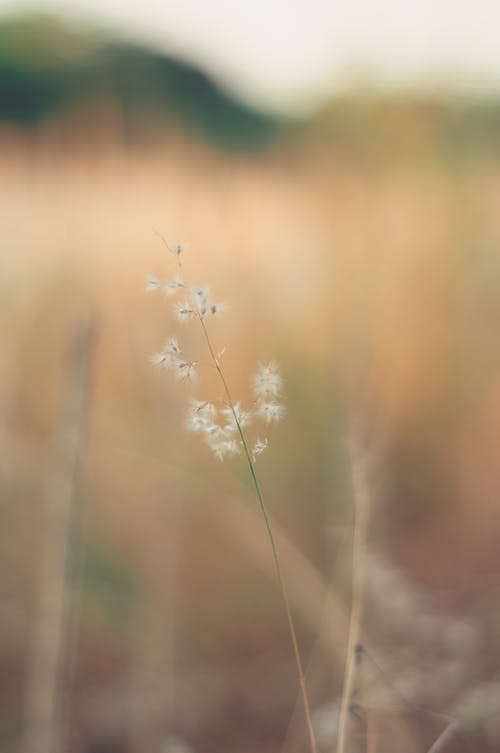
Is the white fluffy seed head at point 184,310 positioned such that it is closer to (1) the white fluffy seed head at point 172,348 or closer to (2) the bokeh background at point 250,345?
(1) the white fluffy seed head at point 172,348

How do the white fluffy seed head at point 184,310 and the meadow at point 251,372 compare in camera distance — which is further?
the meadow at point 251,372

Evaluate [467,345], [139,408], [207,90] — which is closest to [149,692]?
[139,408]

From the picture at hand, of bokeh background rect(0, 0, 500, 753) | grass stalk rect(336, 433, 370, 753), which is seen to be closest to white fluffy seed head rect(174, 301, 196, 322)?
grass stalk rect(336, 433, 370, 753)

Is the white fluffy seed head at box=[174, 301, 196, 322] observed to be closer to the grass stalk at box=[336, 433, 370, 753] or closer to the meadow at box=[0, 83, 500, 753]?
the grass stalk at box=[336, 433, 370, 753]

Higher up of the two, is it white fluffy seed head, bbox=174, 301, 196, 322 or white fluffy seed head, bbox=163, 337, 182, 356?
white fluffy seed head, bbox=174, 301, 196, 322

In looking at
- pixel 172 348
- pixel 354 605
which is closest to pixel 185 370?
pixel 172 348

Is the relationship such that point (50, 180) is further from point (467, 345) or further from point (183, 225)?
point (467, 345)

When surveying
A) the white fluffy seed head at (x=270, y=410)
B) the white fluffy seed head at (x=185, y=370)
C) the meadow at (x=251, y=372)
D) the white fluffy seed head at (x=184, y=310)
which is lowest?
the white fluffy seed head at (x=270, y=410)

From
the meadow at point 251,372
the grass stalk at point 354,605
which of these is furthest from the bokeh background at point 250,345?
the grass stalk at point 354,605
